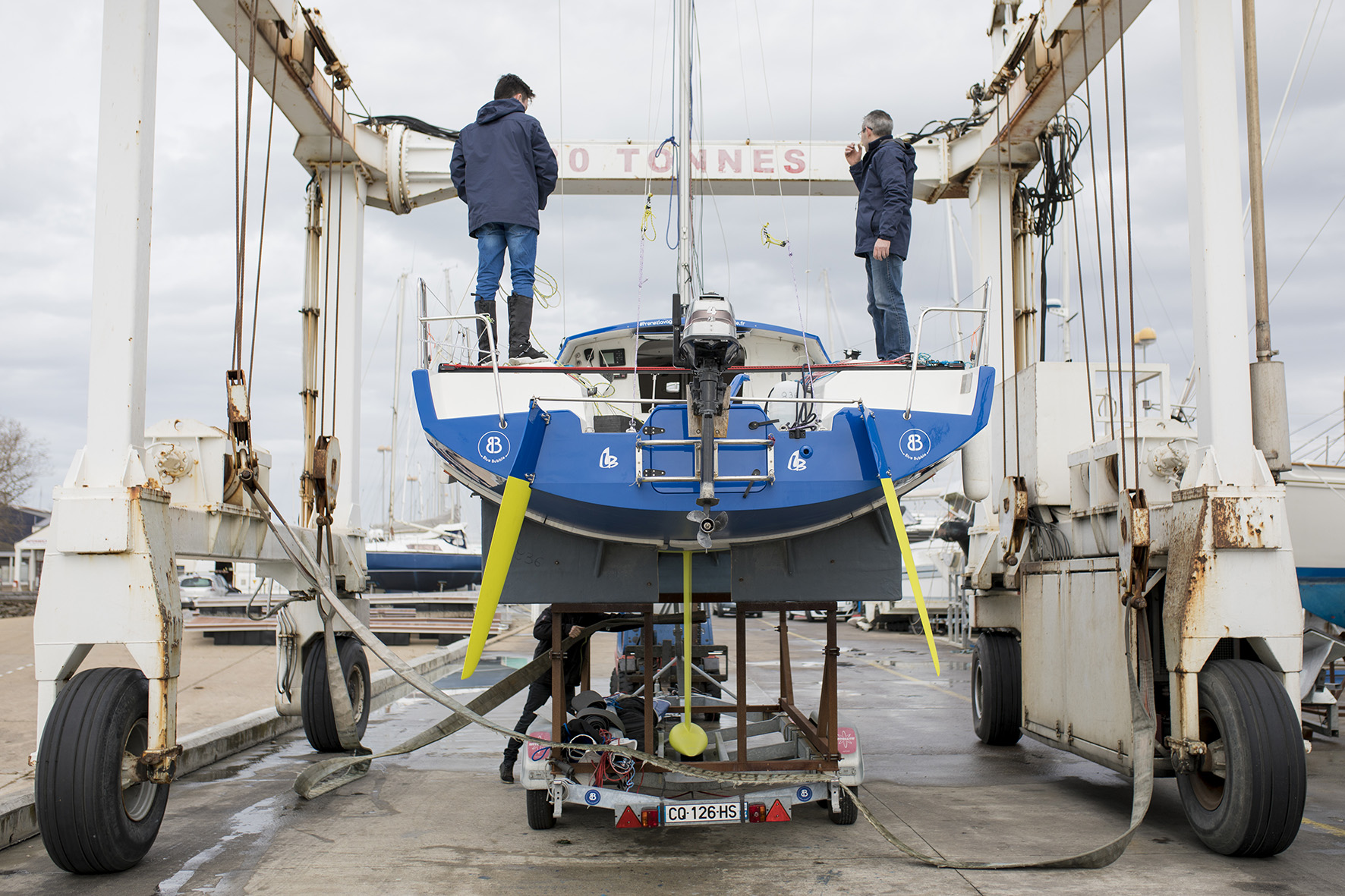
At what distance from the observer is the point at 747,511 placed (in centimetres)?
475

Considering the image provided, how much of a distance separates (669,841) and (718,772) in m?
0.58

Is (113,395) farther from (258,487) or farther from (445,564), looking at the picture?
(445,564)

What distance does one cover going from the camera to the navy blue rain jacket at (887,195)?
22.2ft

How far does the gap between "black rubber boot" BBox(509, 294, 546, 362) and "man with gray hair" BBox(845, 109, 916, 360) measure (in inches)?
94.0

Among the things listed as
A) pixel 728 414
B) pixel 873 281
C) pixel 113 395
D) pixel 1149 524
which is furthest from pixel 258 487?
pixel 1149 524

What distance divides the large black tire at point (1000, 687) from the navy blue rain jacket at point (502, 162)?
16.1 feet

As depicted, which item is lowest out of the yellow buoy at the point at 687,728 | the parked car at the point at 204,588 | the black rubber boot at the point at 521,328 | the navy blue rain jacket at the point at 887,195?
the parked car at the point at 204,588

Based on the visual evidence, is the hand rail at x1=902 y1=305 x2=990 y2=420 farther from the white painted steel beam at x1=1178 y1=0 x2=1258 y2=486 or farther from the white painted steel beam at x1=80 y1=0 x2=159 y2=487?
the white painted steel beam at x1=80 y1=0 x2=159 y2=487

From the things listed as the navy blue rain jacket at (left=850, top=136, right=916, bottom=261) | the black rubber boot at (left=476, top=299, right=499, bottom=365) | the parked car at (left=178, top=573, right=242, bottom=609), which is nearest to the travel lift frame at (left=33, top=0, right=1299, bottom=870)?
the black rubber boot at (left=476, top=299, right=499, bottom=365)

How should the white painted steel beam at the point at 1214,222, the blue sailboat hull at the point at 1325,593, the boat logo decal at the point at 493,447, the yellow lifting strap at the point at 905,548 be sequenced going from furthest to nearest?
the blue sailboat hull at the point at 1325,593
the white painted steel beam at the point at 1214,222
the boat logo decal at the point at 493,447
the yellow lifting strap at the point at 905,548

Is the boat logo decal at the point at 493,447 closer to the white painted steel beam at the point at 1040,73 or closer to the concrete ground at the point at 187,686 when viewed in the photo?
the concrete ground at the point at 187,686

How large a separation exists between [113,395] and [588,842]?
3.36m

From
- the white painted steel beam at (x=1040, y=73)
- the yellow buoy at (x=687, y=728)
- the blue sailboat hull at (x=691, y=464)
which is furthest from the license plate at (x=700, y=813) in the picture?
the white painted steel beam at (x=1040, y=73)

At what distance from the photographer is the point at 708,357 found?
14.7 feet
